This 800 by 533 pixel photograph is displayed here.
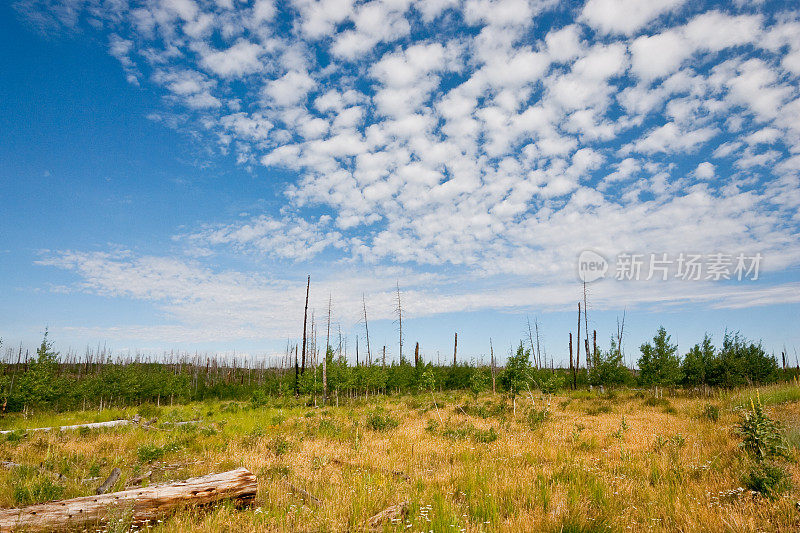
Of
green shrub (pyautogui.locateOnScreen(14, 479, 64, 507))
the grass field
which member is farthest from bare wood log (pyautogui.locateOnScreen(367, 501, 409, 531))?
green shrub (pyautogui.locateOnScreen(14, 479, 64, 507))

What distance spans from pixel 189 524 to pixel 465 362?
47031 millimetres

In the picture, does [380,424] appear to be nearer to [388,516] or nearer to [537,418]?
[537,418]

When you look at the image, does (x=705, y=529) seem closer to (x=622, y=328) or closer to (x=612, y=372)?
(x=612, y=372)

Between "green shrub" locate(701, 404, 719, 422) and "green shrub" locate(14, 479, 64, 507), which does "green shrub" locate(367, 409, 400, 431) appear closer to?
"green shrub" locate(14, 479, 64, 507)

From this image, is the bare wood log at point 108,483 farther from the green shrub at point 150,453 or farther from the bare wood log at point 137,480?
the green shrub at point 150,453

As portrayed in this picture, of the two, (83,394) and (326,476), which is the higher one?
(326,476)

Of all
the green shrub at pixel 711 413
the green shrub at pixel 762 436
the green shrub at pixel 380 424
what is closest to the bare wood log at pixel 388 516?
the green shrub at pixel 762 436

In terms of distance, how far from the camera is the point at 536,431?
1325 centimetres

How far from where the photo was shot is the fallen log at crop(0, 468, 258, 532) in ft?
15.4

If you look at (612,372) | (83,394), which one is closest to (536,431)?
(612,372)

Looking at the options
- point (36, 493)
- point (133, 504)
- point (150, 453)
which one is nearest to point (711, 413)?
point (133, 504)

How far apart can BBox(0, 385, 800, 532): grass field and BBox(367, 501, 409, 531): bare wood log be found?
114mm

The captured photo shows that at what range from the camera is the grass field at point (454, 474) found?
5.25m

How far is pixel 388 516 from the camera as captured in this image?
5.46 metres
